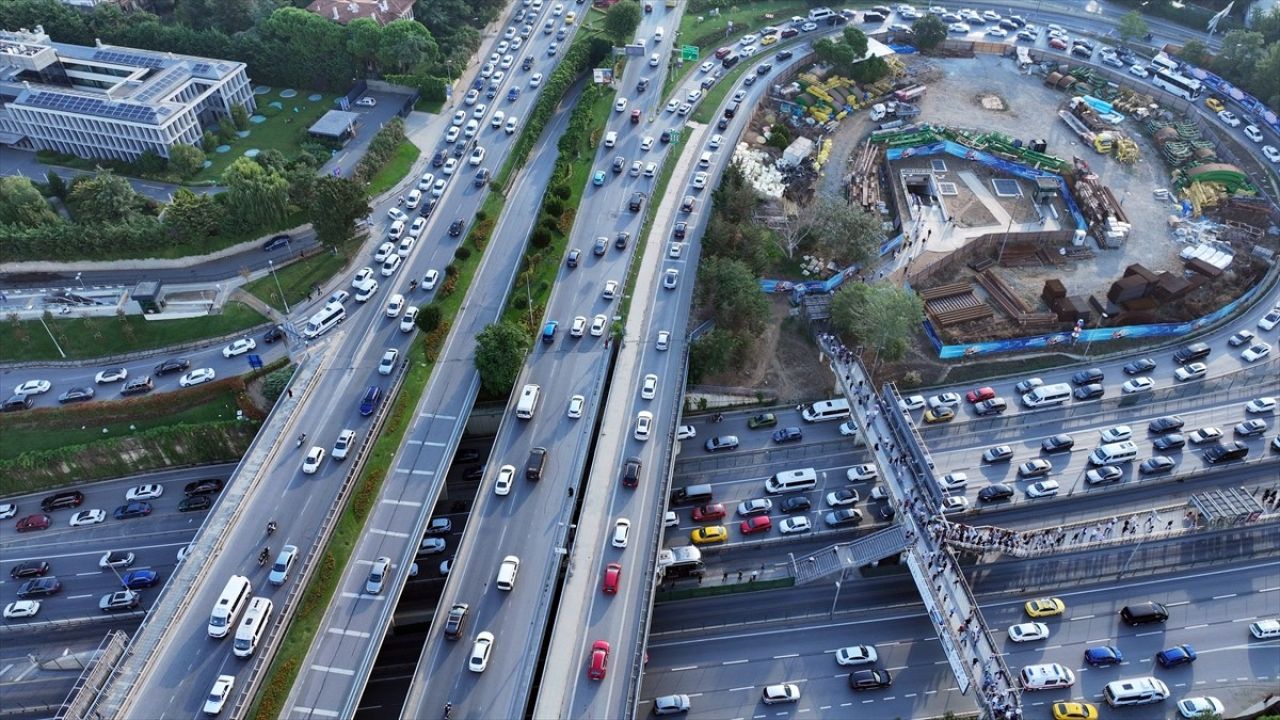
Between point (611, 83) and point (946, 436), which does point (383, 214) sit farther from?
point (946, 436)

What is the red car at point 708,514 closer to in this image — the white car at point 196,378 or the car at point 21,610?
the white car at point 196,378

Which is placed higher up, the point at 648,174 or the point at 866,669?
the point at 648,174

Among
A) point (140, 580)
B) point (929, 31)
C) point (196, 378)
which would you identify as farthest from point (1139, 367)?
point (140, 580)

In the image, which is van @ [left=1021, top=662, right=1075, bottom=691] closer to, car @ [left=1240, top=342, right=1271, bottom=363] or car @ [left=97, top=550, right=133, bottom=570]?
car @ [left=1240, top=342, right=1271, bottom=363]

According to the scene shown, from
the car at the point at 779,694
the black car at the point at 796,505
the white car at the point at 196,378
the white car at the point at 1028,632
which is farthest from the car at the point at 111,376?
the white car at the point at 1028,632

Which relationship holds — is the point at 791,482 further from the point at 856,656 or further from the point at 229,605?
the point at 229,605

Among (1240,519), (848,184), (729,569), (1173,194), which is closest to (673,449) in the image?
(729,569)

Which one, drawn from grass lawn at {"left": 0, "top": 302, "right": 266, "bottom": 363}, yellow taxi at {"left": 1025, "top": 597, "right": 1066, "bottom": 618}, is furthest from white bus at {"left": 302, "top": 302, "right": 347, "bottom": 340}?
yellow taxi at {"left": 1025, "top": 597, "right": 1066, "bottom": 618}

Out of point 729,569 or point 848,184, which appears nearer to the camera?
point 729,569
